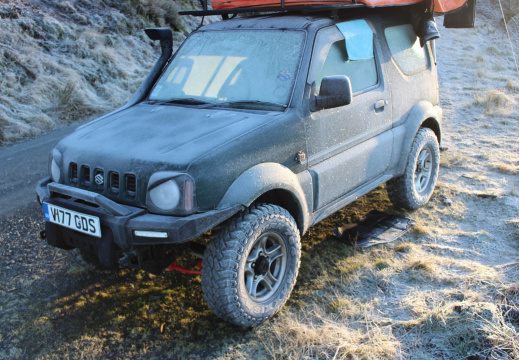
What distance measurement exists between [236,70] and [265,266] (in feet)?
5.02

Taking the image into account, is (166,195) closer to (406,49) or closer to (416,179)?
(406,49)

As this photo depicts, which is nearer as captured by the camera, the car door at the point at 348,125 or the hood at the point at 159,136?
the hood at the point at 159,136

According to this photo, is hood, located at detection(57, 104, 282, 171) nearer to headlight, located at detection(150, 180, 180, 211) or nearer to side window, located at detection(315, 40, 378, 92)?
headlight, located at detection(150, 180, 180, 211)

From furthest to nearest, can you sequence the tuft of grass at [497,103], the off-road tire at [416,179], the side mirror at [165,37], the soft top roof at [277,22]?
the tuft of grass at [497,103] < the off-road tire at [416,179] < the side mirror at [165,37] < the soft top roof at [277,22]

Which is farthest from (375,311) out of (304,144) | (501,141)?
(501,141)

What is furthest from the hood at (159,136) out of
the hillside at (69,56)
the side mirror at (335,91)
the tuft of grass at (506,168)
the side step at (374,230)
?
the hillside at (69,56)

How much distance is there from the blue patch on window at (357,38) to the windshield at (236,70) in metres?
0.44

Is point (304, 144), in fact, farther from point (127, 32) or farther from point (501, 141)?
point (127, 32)

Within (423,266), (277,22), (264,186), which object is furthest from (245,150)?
(423,266)

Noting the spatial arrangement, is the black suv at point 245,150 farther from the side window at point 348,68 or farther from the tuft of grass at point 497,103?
the tuft of grass at point 497,103

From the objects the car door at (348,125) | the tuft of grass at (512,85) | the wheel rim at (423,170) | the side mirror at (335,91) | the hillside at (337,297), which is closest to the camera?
the hillside at (337,297)

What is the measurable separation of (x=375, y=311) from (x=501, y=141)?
4751mm

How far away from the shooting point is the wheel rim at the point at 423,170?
198 inches

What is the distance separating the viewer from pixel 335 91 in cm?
344
